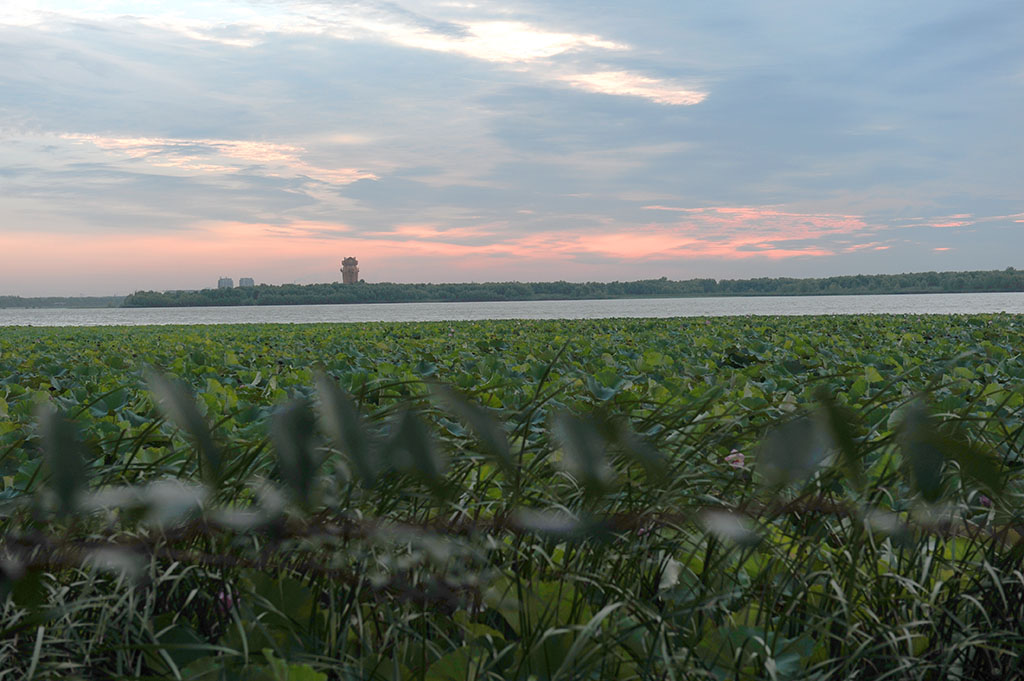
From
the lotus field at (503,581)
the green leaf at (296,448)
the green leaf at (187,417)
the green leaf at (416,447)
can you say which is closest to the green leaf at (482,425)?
the green leaf at (416,447)

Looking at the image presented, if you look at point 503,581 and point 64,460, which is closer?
point 64,460

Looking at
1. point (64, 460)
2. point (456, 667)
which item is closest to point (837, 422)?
point (64, 460)

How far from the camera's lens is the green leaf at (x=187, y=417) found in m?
0.84

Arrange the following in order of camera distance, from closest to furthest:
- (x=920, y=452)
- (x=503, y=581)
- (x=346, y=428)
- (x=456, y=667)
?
(x=346, y=428)
(x=920, y=452)
(x=456, y=667)
(x=503, y=581)

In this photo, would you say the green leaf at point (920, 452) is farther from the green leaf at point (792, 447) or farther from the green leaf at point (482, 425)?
the green leaf at point (482, 425)

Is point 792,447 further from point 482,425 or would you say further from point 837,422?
point 482,425

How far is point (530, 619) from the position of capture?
1955 millimetres

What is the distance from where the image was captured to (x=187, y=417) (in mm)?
846

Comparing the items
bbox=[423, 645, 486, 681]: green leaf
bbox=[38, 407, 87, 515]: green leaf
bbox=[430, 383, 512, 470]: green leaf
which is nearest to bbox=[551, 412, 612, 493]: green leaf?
bbox=[430, 383, 512, 470]: green leaf

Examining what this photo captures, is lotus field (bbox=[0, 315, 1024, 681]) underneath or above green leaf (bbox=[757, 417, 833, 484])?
underneath

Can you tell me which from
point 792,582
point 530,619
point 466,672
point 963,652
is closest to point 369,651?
point 466,672

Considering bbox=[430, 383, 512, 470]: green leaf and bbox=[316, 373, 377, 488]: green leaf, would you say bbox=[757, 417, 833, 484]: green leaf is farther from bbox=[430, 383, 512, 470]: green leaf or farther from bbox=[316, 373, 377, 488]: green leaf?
bbox=[316, 373, 377, 488]: green leaf

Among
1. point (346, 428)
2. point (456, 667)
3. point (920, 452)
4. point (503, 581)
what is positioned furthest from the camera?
point (503, 581)

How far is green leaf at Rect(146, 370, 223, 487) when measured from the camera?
843 mm
